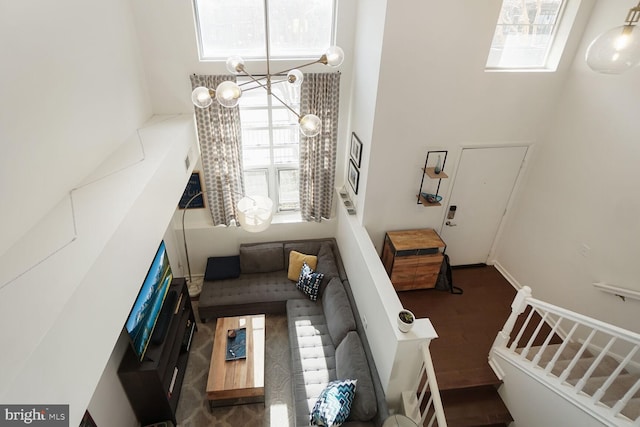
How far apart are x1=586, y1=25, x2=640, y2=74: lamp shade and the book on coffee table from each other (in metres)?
4.46

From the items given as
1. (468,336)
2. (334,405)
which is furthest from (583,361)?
(334,405)

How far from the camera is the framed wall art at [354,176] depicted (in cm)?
489

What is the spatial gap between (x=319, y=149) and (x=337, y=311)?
2426 millimetres

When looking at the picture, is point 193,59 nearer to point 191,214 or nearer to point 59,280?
point 191,214

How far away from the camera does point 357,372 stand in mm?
3836

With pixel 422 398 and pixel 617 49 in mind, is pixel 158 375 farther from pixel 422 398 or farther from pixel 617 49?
pixel 617 49

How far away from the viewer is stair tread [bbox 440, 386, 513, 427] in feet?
11.9

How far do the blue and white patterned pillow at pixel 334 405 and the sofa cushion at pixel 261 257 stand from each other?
Answer: 2.46 metres

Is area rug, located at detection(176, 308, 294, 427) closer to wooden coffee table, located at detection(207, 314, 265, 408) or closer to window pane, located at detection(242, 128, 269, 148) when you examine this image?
wooden coffee table, located at detection(207, 314, 265, 408)

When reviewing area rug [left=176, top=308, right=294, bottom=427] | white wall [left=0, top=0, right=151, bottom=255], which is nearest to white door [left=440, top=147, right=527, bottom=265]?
area rug [left=176, top=308, right=294, bottom=427]

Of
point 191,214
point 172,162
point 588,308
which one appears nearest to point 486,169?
point 588,308

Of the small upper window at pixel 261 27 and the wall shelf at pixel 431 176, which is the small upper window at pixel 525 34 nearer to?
the wall shelf at pixel 431 176

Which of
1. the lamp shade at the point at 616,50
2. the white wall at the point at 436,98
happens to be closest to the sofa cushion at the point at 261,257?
the white wall at the point at 436,98

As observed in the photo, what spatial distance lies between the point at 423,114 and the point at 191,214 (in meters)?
3.88
